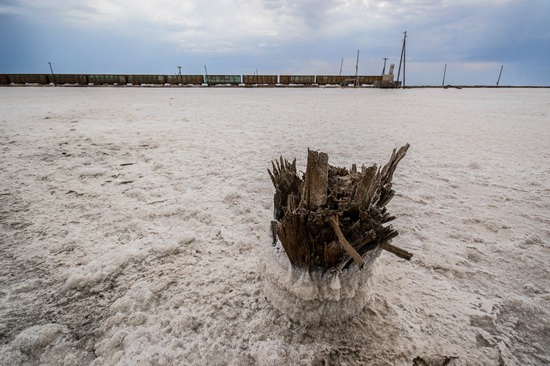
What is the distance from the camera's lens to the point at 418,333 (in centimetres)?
125

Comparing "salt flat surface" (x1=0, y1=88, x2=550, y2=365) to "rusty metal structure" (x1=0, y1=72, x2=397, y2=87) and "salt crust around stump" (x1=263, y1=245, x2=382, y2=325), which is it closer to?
"salt crust around stump" (x1=263, y1=245, x2=382, y2=325)

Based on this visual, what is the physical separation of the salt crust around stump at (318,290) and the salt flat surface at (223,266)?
6cm

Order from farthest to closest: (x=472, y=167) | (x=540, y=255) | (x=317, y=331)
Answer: (x=472, y=167) → (x=540, y=255) → (x=317, y=331)

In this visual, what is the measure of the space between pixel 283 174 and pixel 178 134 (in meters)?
4.43

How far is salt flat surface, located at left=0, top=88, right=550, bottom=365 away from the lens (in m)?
1.18

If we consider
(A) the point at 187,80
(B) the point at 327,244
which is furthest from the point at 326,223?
(A) the point at 187,80

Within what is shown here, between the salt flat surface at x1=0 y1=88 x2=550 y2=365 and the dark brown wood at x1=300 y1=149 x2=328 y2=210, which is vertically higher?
the dark brown wood at x1=300 y1=149 x2=328 y2=210

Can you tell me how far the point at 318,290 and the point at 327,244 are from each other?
0.24m

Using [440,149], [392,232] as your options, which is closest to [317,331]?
[392,232]

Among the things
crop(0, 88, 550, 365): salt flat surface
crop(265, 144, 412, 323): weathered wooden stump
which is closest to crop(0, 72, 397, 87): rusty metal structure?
crop(0, 88, 550, 365): salt flat surface

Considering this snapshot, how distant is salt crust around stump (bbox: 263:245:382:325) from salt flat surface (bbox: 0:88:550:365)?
0.06 metres

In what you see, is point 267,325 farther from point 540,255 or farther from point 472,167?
point 472,167

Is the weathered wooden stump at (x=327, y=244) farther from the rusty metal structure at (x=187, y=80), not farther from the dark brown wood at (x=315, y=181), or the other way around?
the rusty metal structure at (x=187, y=80)

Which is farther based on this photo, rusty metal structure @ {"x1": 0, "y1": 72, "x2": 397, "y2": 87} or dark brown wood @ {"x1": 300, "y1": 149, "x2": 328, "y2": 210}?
rusty metal structure @ {"x1": 0, "y1": 72, "x2": 397, "y2": 87}
